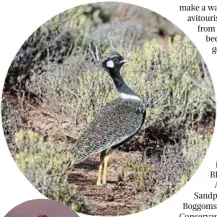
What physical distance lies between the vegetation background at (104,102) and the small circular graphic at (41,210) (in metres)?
0.09

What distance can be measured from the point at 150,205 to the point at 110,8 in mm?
529

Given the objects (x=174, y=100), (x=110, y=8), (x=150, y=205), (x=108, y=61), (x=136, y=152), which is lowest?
(x=150, y=205)

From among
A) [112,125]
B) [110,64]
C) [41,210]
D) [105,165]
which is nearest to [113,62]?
[110,64]

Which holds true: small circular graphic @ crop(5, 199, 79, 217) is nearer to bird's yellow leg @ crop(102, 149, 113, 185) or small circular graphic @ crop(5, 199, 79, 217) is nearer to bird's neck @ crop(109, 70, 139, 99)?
bird's yellow leg @ crop(102, 149, 113, 185)

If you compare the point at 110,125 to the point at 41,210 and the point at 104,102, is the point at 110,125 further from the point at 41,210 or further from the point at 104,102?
the point at 41,210

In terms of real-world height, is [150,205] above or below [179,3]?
below

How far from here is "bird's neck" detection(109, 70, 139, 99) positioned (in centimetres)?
173

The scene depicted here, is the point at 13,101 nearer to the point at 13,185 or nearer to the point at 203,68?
the point at 13,185

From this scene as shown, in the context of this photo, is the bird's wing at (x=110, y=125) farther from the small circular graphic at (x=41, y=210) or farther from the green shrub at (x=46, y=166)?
the small circular graphic at (x=41, y=210)

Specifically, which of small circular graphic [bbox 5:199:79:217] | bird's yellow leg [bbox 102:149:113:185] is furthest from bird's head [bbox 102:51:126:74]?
small circular graphic [bbox 5:199:79:217]

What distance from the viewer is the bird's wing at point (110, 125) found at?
173cm

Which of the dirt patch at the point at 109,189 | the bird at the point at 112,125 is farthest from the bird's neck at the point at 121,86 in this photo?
the dirt patch at the point at 109,189

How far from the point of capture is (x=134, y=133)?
1.74m

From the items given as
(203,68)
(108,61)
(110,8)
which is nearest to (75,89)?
(108,61)
